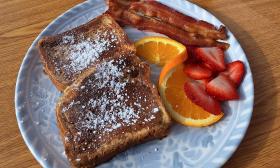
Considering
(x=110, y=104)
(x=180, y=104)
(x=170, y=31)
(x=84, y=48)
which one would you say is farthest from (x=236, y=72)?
(x=84, y=48)

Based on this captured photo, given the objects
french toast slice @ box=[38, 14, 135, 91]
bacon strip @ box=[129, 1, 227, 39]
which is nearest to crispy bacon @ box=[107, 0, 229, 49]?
bacon strip @ box=[129, 1, 227, 39]

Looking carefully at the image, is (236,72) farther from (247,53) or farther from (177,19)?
(177,19)

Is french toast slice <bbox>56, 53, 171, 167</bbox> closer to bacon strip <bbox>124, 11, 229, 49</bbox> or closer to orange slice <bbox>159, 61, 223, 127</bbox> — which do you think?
orange slice <bbox>159, 61, 223, 127</bbox>

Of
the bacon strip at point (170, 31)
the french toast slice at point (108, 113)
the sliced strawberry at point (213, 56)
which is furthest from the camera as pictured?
the bacon strip at point (170, 31)

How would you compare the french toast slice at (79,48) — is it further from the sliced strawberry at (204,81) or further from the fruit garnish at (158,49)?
Result: the sliced strawberry at (204,81)

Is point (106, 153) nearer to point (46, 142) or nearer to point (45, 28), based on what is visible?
point (46, 142)

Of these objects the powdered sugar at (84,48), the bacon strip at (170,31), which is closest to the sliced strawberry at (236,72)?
the bacon strip at (170,31)

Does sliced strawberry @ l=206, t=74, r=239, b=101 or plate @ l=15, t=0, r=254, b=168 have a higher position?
sliced strawberry @ l=206, t=74, r=239, b=101
